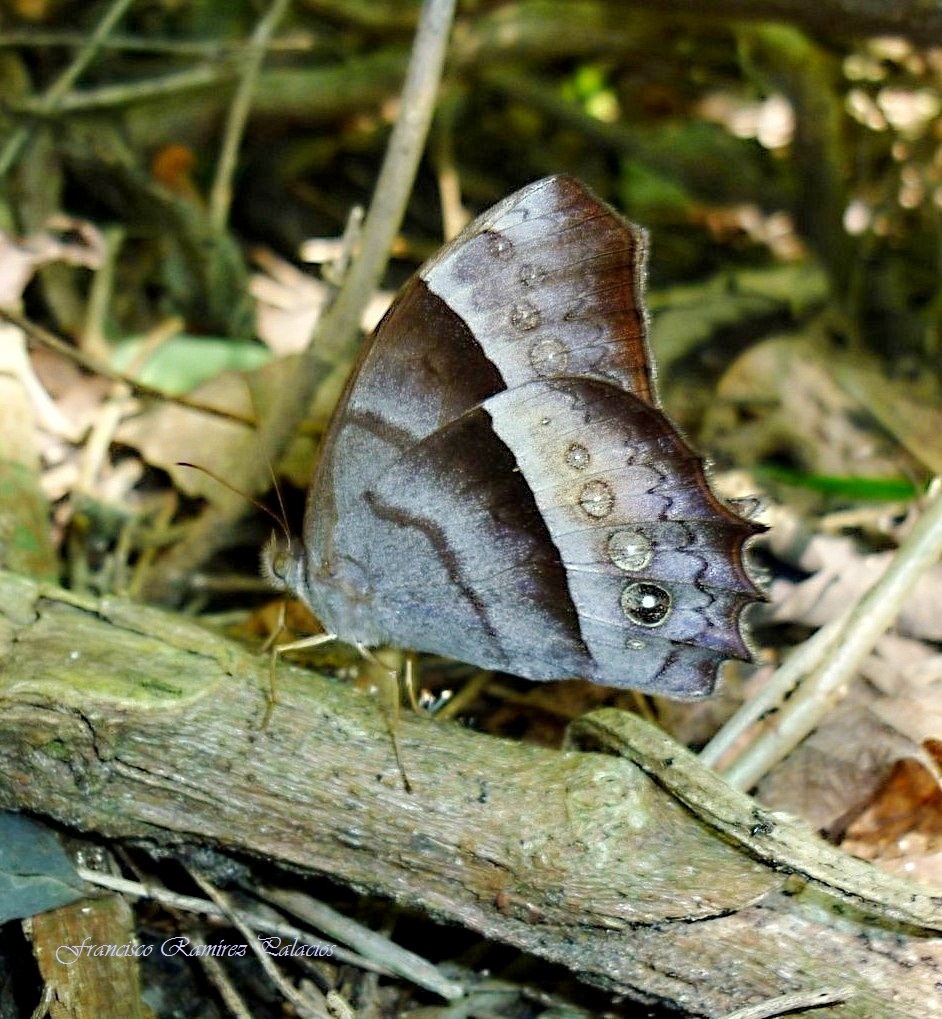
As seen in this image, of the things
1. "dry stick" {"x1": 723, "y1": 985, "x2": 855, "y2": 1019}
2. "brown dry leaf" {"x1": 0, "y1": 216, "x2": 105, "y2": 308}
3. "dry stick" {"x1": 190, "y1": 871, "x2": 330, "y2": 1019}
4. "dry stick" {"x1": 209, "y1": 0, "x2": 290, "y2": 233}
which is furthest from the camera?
"dry stick" {"x1": 209, "y1": 0, "x2": 290, "y2": 233}

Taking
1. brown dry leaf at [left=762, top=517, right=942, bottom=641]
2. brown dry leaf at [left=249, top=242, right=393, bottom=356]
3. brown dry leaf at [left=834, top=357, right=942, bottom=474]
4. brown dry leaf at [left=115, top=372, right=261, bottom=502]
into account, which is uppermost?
brown dry leaf at [left=834, top=357, right=942, bottom=474]

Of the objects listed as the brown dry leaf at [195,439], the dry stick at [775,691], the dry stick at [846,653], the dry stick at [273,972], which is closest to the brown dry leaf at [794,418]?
the dry stick at [846,653]

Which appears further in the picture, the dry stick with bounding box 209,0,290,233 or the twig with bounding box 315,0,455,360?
the dry stick with bounding box 209,0,290,233

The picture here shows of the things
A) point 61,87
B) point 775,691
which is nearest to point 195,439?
point 61,87

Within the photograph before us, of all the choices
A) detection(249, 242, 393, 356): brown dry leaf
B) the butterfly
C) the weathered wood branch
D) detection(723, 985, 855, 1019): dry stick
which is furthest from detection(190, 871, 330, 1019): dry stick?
detection(249, 242, 393, 356): brown dry leaf

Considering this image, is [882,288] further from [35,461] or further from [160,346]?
[35,461]

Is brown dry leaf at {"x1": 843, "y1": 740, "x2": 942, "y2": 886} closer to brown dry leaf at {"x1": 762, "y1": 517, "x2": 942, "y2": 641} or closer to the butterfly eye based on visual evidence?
brown dry leaf at {"x1": 762, "y1": 517, "x2": 942, "y2": 641}
